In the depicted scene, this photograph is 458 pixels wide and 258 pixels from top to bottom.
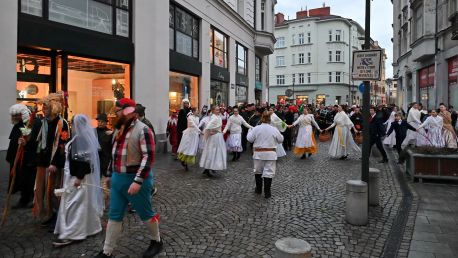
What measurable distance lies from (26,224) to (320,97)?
60.0 metres

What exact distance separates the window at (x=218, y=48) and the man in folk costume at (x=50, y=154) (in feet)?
48.4

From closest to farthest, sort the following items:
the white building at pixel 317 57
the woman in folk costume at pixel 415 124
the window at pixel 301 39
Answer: the woman in folk costume at pixel 415 124, the white building at pixel 317 57, the window at pixel 301 39

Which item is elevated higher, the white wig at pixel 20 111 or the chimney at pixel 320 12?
the chimney at pixel 320 12

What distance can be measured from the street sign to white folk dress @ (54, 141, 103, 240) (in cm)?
447

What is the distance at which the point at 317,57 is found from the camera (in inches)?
2459

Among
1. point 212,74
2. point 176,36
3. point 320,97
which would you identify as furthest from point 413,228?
point 320,97

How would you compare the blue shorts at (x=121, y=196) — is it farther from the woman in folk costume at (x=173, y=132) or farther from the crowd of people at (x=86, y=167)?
the woman in folk costume at (x=173, y=132)

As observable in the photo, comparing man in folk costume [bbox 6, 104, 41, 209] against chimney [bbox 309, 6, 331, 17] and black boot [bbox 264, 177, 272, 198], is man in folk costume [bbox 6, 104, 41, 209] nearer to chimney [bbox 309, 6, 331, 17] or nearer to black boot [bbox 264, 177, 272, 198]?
black boot [bbox 264, 177, 272, 198]

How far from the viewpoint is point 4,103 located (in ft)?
29.0

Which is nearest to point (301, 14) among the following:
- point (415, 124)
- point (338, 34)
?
point (338, 34)

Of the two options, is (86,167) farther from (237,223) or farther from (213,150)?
(213,150)

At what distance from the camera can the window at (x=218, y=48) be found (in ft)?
66.1

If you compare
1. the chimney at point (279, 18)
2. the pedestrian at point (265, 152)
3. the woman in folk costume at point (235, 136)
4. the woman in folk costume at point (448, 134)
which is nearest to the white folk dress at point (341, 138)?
the woman in folk costume at point (448, 134)

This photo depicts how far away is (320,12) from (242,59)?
Answer: 4465cm
